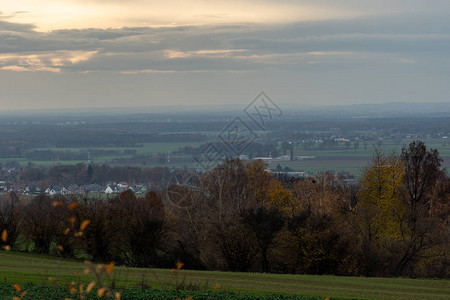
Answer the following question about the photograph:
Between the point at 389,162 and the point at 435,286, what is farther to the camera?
the point at 389,162

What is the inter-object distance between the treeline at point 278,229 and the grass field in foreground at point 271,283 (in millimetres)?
6804

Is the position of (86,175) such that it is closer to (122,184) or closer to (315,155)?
(122,184)

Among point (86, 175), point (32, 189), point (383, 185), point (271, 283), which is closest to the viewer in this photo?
point (271, 283)

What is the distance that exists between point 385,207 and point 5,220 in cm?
3066

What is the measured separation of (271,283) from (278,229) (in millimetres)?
11870

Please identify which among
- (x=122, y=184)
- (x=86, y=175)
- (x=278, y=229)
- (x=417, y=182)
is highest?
(x=417, y=182)

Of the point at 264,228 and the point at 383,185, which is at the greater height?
the point at 383,185

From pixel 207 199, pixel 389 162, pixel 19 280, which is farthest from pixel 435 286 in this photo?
pixel 207 199

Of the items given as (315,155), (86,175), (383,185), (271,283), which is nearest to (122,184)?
(86,175)

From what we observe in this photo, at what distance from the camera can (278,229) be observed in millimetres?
36375

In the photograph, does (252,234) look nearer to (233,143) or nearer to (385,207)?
(385,207)

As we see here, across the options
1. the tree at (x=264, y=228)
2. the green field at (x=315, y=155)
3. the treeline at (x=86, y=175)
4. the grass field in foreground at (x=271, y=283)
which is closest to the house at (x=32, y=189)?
the treeline at (x=86, y=175)

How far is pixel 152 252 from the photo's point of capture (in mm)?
41656

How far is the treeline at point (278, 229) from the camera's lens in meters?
35.1
